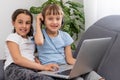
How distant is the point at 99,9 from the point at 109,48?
2.60 ft

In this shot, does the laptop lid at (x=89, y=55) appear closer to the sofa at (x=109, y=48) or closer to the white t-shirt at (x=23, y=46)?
the sofa at (x=109, y=48)

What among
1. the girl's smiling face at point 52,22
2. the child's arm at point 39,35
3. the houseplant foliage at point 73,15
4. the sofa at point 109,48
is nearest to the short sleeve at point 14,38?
the child's arm at point 39,35

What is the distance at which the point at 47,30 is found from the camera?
6.59 feet

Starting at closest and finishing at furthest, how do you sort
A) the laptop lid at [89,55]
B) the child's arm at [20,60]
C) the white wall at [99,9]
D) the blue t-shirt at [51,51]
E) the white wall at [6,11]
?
the laptop lid at [89,55] < the child's arm at [20,60] < the blue t-shirt at [51,51] < the white wall at [99,9] < the white wall at [6,11]

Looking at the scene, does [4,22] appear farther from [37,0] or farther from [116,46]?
[116,46]

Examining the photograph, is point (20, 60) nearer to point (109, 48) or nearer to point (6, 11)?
point (109, 48)

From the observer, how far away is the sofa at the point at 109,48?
1.73 metres

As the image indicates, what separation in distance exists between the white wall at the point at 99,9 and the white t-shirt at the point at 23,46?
0.87 metres

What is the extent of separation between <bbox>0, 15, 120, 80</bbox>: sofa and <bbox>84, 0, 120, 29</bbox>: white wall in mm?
235

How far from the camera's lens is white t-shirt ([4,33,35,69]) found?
1.92 meters

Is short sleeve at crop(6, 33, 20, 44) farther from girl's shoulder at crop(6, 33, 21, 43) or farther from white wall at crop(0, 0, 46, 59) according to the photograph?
white wall at crop(0, 0, 46, 59)

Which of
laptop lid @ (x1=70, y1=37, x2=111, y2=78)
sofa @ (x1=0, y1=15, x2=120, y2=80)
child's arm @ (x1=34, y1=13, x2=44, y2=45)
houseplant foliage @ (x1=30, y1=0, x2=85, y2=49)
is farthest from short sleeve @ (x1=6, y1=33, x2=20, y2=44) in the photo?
houseplant foliage @ (x1=30, y1=0, x2=85, y2=49)

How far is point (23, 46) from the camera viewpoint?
6.47 ft

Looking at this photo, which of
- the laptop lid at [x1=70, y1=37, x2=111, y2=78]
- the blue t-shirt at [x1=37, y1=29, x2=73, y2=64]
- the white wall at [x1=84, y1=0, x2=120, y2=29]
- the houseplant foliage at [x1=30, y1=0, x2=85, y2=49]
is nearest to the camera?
the laptop lid at [x1=70, y1=37, x2=111, y2=78]
